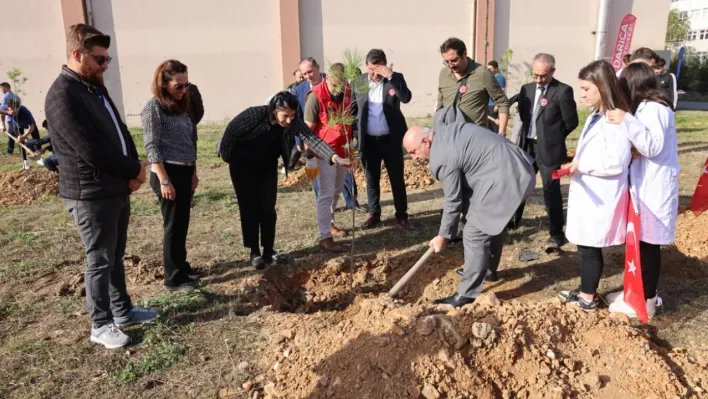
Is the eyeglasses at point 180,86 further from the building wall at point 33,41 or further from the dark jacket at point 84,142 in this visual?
the building wall at point 33,41

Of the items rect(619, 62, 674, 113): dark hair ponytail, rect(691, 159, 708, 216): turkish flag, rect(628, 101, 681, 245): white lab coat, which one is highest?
rect(619, 62, 674, 113): dark hair ponytail

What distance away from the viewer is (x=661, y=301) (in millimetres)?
3504

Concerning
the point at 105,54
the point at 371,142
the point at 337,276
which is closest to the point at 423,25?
the point at 371,142

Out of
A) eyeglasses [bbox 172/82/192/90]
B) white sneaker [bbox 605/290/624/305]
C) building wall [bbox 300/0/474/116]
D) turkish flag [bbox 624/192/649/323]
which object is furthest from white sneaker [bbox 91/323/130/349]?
building wall [bbox 300/0/474/116]

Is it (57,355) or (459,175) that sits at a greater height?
(459,175)

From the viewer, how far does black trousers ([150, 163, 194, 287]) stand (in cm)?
366

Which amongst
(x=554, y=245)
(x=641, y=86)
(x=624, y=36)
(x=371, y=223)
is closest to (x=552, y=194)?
(x=554, y=245)

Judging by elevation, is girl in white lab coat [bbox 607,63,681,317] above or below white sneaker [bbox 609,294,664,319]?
above

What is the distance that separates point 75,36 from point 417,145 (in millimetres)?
2101

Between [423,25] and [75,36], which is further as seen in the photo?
[423,25]

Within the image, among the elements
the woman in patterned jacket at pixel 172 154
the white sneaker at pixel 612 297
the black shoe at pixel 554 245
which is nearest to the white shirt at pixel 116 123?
the woman in patterned jacket at pixel 172 154

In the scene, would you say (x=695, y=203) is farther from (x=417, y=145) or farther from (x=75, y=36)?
(x=75, y=36)

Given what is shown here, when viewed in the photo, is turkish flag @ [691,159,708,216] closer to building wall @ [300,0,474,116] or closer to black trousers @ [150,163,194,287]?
black trousers @ [150,163,194,287]

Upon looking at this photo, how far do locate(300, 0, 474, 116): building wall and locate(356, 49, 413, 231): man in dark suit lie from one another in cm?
986
